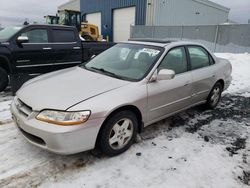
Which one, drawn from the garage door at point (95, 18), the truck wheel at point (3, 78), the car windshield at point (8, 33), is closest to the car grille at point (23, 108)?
the truck wheel at point (3, 78)

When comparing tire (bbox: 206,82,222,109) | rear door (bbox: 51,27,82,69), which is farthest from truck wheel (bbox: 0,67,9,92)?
tire (bbox: 206,82,222,109)

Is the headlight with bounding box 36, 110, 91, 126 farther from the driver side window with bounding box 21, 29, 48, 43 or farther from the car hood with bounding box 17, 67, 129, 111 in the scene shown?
the driver side window with bounding box 21, 29, 48, 43

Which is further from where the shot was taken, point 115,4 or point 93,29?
point 115,4

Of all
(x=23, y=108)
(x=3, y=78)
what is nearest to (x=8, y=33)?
(x=3, y=78)

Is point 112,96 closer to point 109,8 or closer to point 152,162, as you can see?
point 152,162

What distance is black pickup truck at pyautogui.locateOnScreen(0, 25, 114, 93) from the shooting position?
5258 mm

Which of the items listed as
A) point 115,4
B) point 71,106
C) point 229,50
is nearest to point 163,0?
point 115,4

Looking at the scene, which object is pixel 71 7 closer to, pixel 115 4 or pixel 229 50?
pixel 115 4

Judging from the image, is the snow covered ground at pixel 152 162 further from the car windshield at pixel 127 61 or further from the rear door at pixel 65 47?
the rear door at pixel 65 47

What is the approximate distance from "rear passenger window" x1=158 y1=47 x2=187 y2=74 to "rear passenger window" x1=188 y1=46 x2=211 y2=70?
0.23 m

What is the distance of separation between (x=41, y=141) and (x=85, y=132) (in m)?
0.56

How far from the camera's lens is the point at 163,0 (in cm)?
1981

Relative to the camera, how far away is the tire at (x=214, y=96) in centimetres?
460

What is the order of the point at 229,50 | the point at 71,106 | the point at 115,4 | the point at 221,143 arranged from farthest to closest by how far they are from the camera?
the point at 115,4 < the point at 229,50 < the point at 221,143 < the point at 71,106
